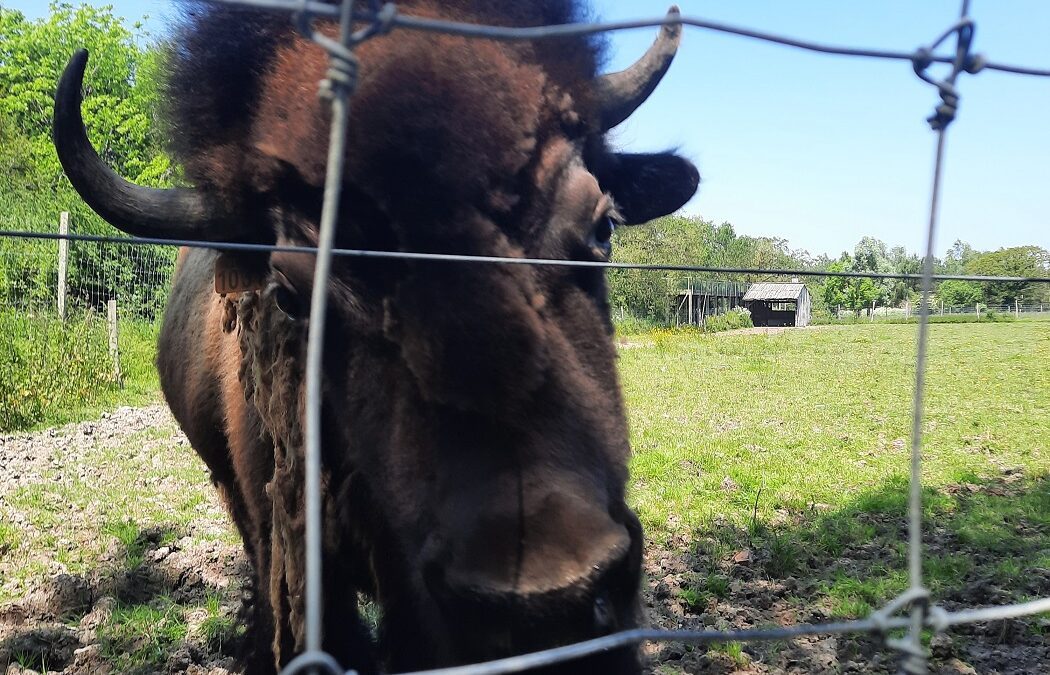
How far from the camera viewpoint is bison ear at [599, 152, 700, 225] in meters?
3.81

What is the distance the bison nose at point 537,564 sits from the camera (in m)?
1.89

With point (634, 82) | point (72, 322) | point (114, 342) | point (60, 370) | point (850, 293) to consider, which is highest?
point (850, 293)

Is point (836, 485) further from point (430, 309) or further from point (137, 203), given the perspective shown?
point (137, 203)

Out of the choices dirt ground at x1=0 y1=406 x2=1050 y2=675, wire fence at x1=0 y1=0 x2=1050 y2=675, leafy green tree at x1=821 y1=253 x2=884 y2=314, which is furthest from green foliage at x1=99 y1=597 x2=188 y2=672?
leafy green tree at x1=821 y1=253 x2=884 y2=314

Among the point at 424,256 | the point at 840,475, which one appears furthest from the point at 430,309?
the point at 840,475

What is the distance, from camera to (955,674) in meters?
4.04

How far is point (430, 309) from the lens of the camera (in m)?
2.31

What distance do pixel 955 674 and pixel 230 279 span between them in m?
4.10

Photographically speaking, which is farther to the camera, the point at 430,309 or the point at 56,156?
the point at 56,156

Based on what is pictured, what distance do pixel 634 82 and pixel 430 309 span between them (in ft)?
5.27

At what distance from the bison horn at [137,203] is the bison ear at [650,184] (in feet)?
5.91

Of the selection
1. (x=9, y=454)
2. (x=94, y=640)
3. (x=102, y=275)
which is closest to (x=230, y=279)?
(x=94, y=640)

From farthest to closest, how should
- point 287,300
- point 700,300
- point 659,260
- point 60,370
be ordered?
point 659,260 < point 700,300 < point 60,370 < point 287,300

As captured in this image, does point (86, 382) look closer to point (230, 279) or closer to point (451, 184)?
point (230, 279)
